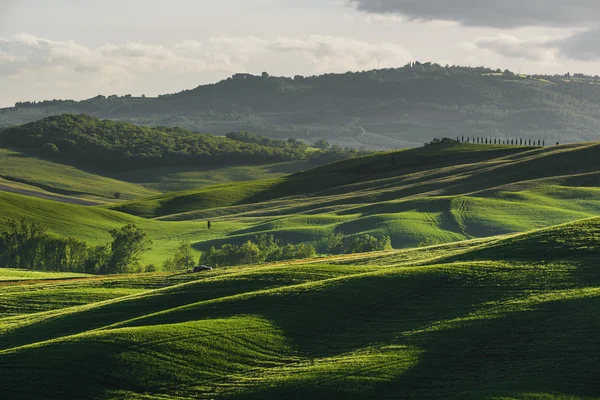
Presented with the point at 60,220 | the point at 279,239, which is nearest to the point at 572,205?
the point at 279,239

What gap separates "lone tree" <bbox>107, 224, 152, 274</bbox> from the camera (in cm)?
14775

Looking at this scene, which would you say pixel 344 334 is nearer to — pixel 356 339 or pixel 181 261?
pixel 356 339

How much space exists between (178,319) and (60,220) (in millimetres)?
140536

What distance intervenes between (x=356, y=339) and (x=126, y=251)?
346 ft

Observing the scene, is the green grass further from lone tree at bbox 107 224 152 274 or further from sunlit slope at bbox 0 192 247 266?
sunlit slope at bbox 0 192 247 266

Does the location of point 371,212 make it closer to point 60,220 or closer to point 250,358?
point 60,220

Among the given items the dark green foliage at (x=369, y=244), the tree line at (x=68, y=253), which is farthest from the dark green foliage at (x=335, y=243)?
the tree line at (x=68, y=253)

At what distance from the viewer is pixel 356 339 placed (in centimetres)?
5016

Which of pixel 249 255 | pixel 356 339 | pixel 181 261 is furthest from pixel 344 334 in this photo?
pixel 181 261

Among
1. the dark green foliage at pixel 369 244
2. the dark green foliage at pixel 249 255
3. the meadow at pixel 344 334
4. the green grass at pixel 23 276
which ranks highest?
the meadow at pixel 344 334

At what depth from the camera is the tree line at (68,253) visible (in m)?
150

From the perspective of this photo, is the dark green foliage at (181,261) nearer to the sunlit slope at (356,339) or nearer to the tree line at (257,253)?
the tree line at (257,253)

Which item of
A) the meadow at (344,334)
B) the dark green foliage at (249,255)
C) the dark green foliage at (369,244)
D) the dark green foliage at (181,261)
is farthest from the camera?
the dark green foliage at (181,261)

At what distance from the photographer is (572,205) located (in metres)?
171
